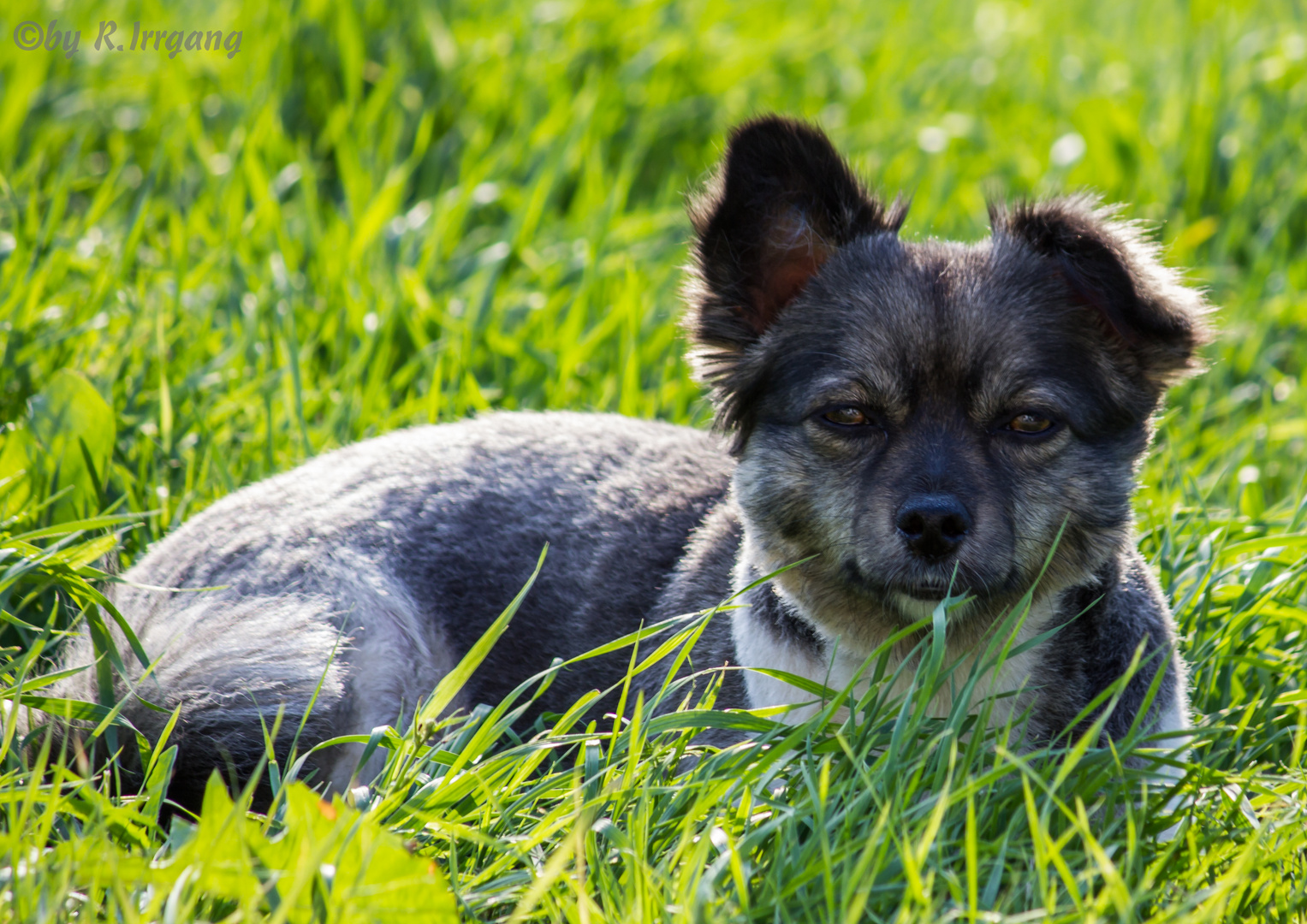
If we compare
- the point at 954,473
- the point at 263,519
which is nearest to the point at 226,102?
the point at 263,519

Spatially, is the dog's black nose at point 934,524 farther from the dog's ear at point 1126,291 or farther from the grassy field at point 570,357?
the dog's ear at point 1126,291

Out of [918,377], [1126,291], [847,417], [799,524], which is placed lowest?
[799,524]

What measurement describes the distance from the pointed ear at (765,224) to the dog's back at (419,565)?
70cm

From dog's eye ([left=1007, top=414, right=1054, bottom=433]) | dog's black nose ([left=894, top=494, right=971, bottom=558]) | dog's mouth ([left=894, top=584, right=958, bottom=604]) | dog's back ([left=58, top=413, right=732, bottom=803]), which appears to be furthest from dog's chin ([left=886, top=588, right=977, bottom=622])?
dog's back ([left=58, top=413, right=732, bottom=803])

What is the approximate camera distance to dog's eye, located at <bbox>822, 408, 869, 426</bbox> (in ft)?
10.4

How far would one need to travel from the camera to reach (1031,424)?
3.09 meters

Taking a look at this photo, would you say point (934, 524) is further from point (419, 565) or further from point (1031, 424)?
point (419, 565)

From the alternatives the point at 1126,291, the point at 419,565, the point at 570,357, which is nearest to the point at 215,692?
the point at 419,565

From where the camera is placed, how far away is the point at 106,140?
20.3 ft

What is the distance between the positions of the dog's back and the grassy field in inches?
11.9

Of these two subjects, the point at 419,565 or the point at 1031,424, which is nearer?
the point at 1031,424

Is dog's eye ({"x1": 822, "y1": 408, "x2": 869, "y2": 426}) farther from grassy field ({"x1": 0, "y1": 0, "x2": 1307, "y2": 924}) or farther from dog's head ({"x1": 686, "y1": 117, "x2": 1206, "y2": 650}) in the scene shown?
grassy field ({"x1": 0, "y1": 0, "x2": 1307, "y2": 924})

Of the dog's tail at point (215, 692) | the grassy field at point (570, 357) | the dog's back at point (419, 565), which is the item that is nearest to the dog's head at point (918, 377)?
the grassy field at point (570, 357)

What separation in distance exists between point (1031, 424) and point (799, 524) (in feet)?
2.06
